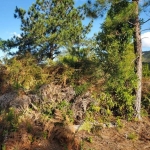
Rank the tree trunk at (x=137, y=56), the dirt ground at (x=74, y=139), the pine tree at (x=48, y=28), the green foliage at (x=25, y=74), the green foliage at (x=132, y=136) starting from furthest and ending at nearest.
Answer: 1. the pine tree at (x=48, y=28)
2. the green foliage at (x=25, y=74)
3. the tree trunk at (x=137, y=56)
4. the green foliage at (x=132, y=136)
5. the dirt ground at (x=74, y=139)

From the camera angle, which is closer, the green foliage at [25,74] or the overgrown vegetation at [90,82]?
the overgrown vegetation at [90,82]

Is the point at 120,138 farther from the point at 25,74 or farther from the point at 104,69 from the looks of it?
the point at 25,74

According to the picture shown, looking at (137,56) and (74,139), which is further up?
(137,56)

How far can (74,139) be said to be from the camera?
675 centimetres

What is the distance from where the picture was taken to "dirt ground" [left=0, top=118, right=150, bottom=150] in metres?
6.48

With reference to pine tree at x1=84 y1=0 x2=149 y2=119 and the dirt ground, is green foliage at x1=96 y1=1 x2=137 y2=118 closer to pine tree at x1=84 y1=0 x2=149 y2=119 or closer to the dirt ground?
pine tree at x1=84 y1=0 x2=149 y2=119

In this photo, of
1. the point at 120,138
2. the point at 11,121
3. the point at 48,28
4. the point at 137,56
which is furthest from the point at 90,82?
the point at 48,28

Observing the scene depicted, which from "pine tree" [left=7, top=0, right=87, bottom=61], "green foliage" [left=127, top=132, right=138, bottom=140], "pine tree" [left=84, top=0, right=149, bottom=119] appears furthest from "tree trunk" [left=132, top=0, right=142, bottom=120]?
"pine tree" [left=7, top=0, right=87, bottom=61]

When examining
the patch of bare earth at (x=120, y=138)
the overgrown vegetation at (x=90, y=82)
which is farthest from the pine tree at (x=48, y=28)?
the patch of bare earth at (x=120, y=138)

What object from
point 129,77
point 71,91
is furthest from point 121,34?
point 71,91

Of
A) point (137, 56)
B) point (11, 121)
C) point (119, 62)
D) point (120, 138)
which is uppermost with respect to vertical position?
point (137, 56)

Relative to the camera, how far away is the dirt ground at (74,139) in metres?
6.48

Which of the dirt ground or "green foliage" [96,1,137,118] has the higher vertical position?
"green foliage" [96,1,137,118]

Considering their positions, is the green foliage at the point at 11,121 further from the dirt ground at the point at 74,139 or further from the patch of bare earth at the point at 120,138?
the patch of bare earth at the point at 120,138
